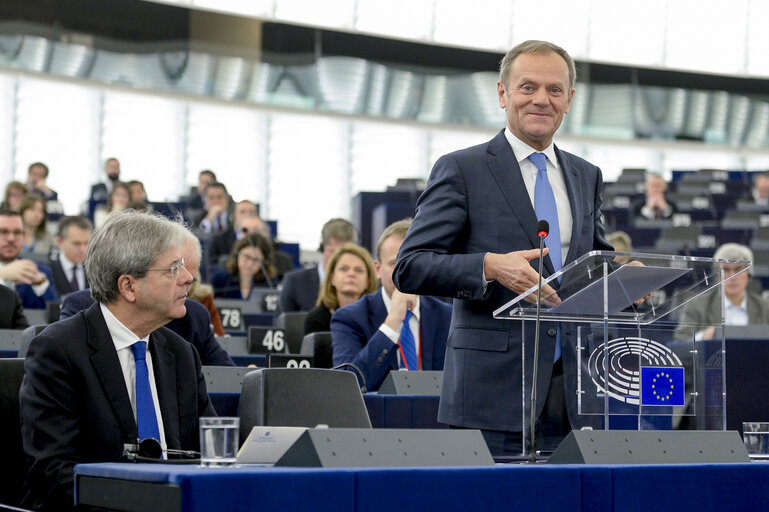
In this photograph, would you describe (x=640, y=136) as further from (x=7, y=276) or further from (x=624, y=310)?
(x=624, y=310)

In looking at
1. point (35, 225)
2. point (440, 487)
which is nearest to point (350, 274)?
point (440, 487)

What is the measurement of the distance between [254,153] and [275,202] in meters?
0.84

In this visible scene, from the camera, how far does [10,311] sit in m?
5.49

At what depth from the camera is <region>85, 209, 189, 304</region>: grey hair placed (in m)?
2.62

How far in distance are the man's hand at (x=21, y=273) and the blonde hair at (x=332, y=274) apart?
1.89 meters

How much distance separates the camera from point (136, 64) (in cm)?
1711

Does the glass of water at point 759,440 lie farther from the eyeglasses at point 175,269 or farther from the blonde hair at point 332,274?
the blonde hair at point 332,274

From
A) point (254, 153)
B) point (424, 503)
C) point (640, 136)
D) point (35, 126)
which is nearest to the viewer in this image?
point (424, 503)

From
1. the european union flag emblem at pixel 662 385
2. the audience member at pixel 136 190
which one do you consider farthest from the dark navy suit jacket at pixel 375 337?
the audience member at pixel 136 190

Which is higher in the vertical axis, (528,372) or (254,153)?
(254,153)

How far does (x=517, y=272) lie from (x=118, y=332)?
942 millimetres

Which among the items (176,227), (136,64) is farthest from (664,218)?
(176,227)

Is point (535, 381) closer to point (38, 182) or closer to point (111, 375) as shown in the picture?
point (111, 375)

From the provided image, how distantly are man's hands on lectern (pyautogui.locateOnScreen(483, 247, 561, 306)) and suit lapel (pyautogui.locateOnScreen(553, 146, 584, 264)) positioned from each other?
0.20 meters
